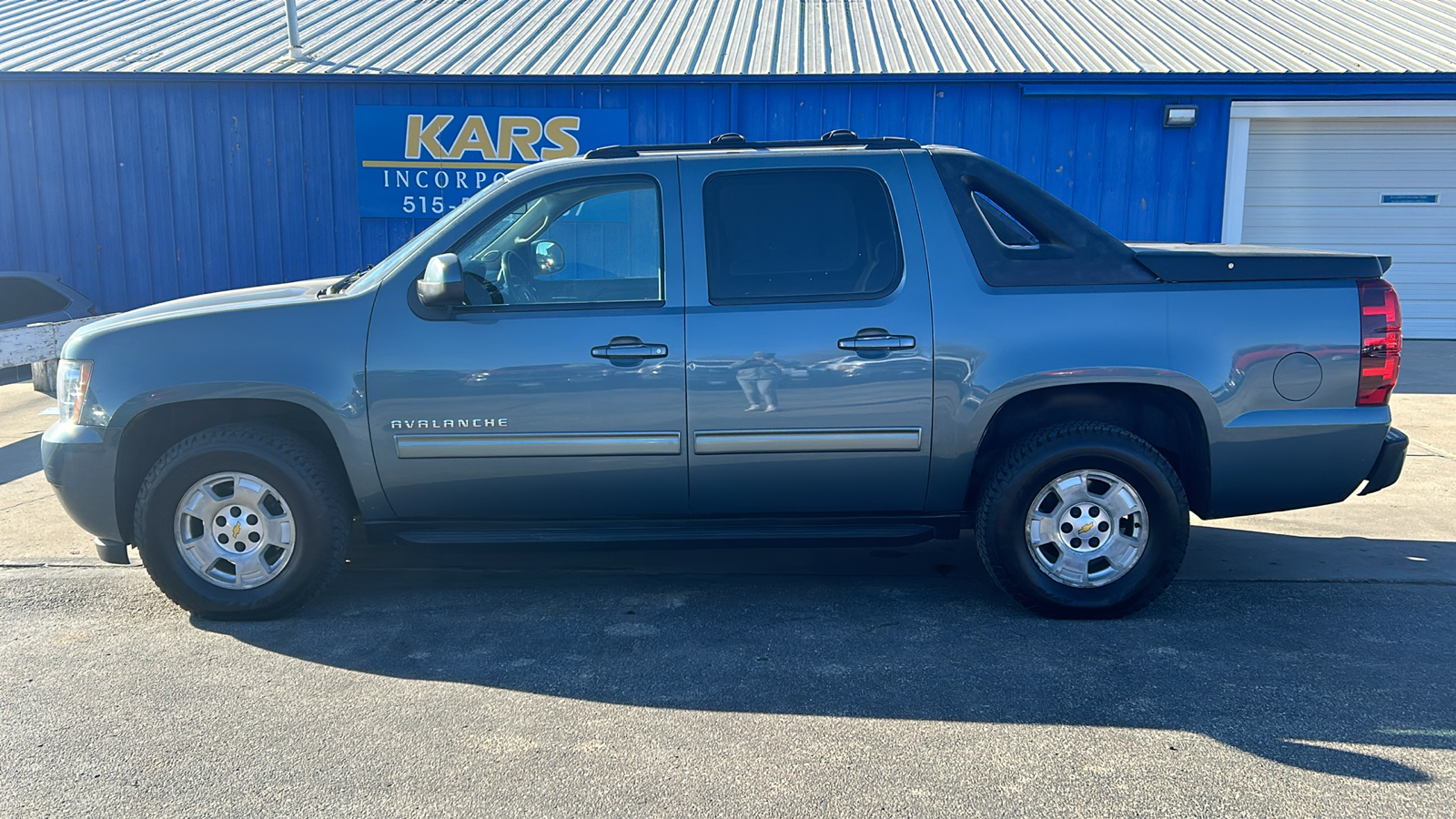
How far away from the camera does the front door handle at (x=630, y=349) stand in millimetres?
4289

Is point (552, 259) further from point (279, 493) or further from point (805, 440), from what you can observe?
point (279, 493)

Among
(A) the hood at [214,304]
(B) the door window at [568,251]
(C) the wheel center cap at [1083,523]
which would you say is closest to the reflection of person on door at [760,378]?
(B) the door window at [568,251]

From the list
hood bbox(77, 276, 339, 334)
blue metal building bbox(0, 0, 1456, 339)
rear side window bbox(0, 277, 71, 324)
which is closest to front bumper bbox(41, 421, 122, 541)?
hood bbox(77, 276, 339, 334)

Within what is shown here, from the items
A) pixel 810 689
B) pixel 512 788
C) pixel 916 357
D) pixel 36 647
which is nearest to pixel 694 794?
pixel 512 788

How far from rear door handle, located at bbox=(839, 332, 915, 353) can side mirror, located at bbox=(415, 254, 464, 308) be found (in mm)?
1482

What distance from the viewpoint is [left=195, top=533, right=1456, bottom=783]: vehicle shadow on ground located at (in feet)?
11.6

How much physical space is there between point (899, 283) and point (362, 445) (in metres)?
2.22

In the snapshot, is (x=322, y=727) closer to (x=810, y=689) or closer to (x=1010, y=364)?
(x=810, y=689)

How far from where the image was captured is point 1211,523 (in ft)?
19.6

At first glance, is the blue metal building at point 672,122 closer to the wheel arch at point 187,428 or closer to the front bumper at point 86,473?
the wheel arch at point 187,428

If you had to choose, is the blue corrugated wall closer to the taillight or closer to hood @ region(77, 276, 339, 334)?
hood @ region(77, 276, 339, 334)

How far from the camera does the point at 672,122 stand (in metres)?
11.9

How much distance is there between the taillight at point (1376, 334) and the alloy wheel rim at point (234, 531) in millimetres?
4218

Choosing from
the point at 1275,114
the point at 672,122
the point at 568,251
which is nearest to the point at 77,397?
the point at 568,251
